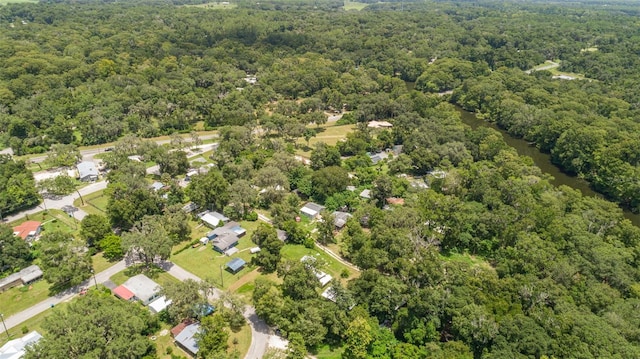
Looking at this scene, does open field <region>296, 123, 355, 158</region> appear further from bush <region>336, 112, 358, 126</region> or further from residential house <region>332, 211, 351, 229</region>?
residential house <region>332, 211, 351, 229</region>

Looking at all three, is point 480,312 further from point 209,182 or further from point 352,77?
point 352,77

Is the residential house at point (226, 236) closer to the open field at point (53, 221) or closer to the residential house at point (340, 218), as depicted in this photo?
the residential house at point (340, 218)

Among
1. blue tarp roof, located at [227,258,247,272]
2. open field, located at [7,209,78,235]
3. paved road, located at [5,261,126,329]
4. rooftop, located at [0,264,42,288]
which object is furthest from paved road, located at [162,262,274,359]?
open field, located at [7,209,78,235]

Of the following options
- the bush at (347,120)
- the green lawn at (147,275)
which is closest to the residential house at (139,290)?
the green lawn at (147,275)

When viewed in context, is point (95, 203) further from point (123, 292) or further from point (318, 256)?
point (318, 256)

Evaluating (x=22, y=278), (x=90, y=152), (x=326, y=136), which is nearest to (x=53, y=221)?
(x=22, y=278)
